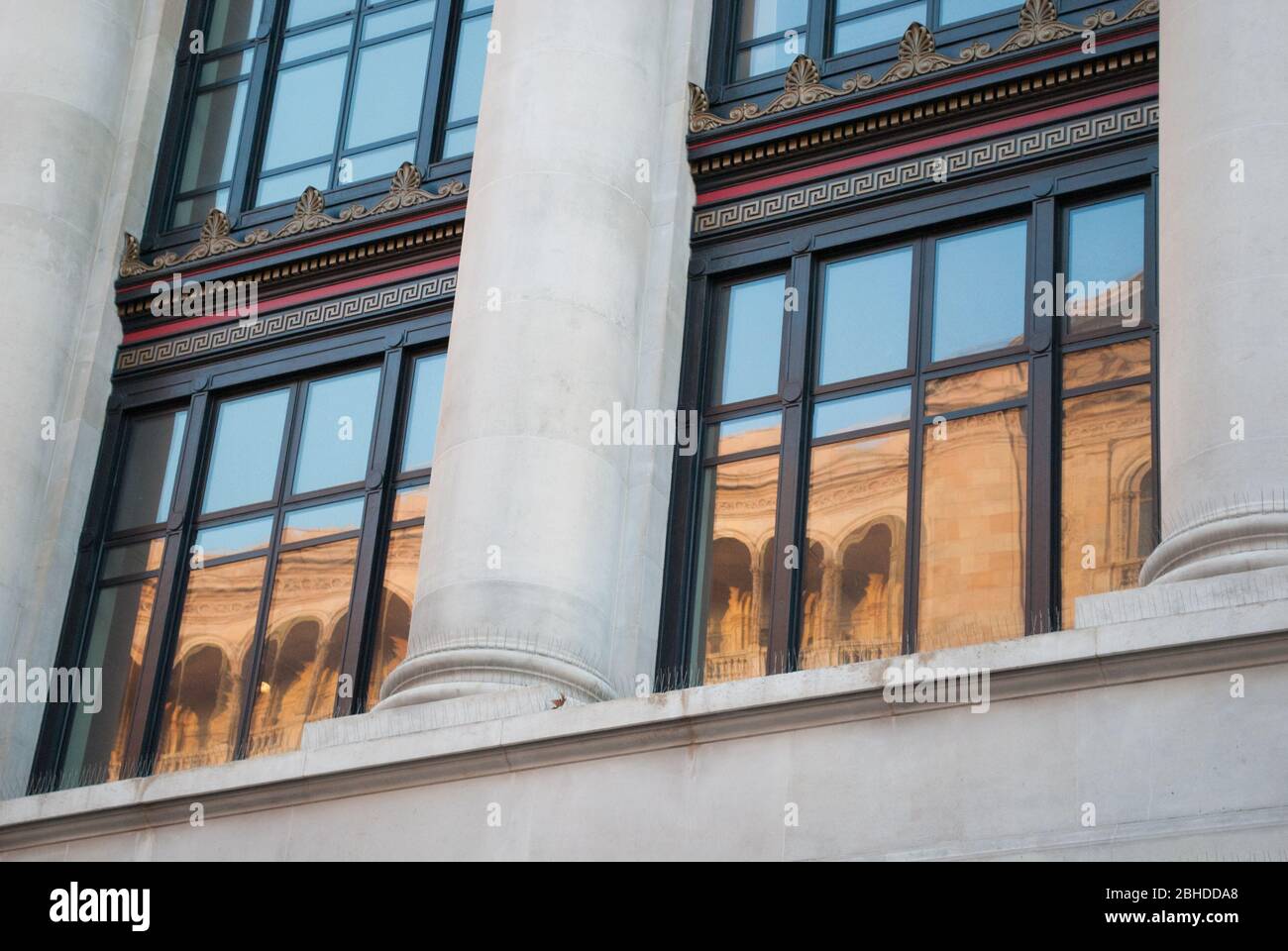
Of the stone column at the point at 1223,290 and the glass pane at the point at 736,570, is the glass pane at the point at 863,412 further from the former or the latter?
the stone column at the point at 1223,290

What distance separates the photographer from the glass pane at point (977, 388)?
61.6 ft

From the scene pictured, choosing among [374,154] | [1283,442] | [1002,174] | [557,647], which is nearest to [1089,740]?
[1283,442]

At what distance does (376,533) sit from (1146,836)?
8986mm

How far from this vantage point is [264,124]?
969 inches

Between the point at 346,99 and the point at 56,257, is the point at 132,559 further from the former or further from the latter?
the point at 346,99

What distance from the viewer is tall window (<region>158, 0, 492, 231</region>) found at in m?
23.5

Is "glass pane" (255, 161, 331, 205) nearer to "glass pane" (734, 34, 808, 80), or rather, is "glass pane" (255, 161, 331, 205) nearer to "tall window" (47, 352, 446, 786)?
"tall window" (47, 352, 446, 786)

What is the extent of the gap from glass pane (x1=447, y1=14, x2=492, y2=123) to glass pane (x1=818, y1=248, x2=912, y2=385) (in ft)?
16.4

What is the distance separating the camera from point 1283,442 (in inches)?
600

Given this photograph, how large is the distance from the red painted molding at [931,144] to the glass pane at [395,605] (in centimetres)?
421

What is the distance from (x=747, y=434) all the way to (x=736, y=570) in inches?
52.0

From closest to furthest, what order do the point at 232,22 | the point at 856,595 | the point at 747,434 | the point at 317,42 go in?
the point at 856,595
the point at 747,434
the point at 317,42
the point at 232,22

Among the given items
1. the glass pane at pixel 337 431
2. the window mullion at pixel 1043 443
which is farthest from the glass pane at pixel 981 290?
the glass pane at pixel 337 431

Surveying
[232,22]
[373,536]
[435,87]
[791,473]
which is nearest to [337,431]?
[373,536]
